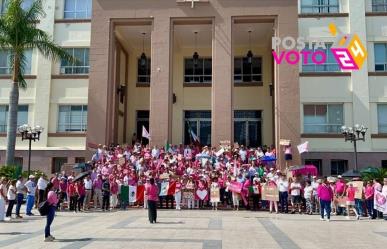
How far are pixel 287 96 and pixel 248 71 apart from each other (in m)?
6.63

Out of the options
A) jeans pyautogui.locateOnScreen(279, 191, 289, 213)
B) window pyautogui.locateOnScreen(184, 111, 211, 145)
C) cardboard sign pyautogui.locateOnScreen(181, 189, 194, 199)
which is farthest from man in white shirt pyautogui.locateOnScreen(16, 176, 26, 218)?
window pyautogui.locateOnScreen(184, 111, 211, 145)

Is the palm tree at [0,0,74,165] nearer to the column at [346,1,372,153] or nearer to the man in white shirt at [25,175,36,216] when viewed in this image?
the man in white shirt at [25,175,36,216]

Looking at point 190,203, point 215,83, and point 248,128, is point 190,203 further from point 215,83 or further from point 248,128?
point 248,128

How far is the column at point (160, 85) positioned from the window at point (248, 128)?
7548 mm

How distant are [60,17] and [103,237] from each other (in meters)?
23.5

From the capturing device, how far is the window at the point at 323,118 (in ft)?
97.0

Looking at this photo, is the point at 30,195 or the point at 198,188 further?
the point at 198,188

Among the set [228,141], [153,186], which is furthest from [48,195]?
[228,141]

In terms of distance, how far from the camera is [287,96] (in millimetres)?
27938

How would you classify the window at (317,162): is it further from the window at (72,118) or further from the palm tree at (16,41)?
the palm tree at (16,41)

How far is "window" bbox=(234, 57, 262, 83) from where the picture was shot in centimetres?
3378

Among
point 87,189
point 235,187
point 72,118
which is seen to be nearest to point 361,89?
point 235,187

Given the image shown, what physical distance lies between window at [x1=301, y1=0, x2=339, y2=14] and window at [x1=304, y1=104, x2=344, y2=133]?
6547mm

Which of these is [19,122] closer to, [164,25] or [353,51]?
[164,25]
